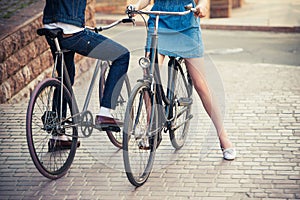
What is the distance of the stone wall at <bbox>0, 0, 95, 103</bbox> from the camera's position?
707cm

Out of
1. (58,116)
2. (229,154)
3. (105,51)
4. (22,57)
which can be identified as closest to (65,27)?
(105,51)

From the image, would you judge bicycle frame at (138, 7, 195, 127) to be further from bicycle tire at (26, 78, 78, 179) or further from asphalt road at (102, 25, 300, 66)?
asphalt road at (102, 25, 300, 66)

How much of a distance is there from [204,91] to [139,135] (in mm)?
829

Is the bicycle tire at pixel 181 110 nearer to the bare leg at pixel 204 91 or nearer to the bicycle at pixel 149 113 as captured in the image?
the bicycle at pixel 149 113

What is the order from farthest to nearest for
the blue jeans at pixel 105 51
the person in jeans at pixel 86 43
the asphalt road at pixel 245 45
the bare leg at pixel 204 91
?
the asphalt road at pixel 245 45 → the bare leg at pixel 204 91 → the blue jeans at pixel 105 51 → the person in jeans at pixel 86 43

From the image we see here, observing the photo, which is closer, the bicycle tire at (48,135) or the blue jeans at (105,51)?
the bicycle tire at (48,135)

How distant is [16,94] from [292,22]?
7706mm

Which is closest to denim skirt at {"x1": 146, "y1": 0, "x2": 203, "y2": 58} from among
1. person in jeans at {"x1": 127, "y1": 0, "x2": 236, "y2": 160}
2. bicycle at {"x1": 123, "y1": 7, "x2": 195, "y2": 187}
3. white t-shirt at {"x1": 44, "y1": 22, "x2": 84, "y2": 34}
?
person in jeans at {"x1": 127, "y1": 0, "x2": 236, "y2": 160}

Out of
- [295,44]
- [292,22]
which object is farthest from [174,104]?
[292,22]

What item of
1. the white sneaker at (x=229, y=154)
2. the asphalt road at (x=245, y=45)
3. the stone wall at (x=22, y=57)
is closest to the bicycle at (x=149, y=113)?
the white sneaker at (x=229, y=154)

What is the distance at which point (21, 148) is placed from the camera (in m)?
5.79

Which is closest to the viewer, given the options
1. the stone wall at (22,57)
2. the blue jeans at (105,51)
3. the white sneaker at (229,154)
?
the blue jeans at (105,51)

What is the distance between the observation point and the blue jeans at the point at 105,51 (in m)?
4.92

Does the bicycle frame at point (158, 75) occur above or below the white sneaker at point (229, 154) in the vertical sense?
above
